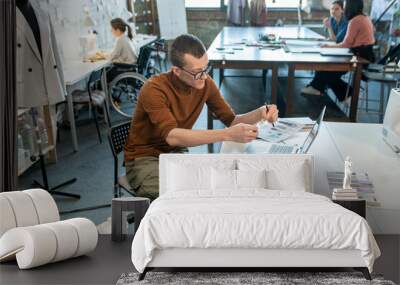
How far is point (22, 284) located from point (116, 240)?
1.12 ft

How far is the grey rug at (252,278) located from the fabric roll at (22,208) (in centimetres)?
34

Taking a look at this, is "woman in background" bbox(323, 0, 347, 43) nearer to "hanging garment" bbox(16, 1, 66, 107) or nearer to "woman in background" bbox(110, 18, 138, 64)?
"woman in background" bbox(110, 18, 138, 64)

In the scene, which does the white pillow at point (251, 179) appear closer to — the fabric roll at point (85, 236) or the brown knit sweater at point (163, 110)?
the fabric roll at point (85, 236)

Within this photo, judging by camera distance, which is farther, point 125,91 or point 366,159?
point 125,91

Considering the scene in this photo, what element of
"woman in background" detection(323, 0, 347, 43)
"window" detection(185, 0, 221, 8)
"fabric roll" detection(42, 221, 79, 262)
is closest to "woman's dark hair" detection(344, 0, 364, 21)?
"woman in background" detection(323, 0, 347, 43)

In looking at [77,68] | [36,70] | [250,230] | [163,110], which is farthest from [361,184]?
[77,68]

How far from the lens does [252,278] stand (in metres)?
1.39

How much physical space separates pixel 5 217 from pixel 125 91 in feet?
16.0

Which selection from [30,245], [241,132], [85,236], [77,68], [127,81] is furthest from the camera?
[127,81]

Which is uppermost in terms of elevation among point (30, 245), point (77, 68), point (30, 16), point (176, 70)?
point (30, 16)

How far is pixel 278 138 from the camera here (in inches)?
107

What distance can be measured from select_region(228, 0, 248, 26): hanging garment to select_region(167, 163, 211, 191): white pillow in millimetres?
8411

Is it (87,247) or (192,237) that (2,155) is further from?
(192,237)

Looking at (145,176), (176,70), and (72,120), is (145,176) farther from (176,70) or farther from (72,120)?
(72,120)
